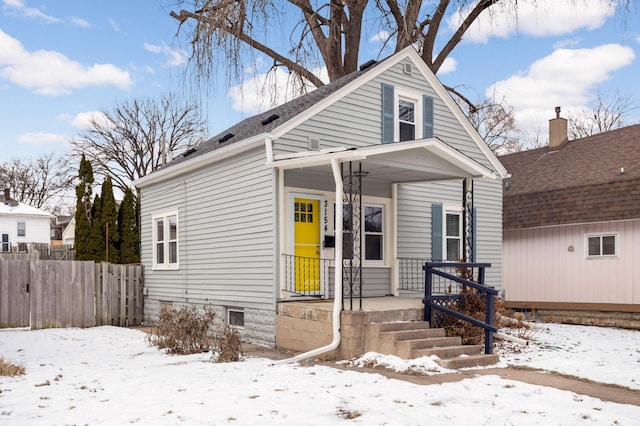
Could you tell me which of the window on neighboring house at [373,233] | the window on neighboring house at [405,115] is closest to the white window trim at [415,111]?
the window on neighboring house at [405,115]

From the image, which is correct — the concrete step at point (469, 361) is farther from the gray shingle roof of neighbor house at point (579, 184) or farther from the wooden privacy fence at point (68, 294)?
the wooden privacy fence at point (68, 294)

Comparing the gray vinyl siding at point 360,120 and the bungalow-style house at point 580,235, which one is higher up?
the gray vinyl siding at point 360,120

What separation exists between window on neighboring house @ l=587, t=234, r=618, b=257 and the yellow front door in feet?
25.4

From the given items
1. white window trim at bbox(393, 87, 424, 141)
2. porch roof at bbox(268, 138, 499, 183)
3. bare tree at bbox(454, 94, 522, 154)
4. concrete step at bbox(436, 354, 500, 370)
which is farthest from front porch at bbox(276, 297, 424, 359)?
bare tree at bbox(454, 94, 522, 154)

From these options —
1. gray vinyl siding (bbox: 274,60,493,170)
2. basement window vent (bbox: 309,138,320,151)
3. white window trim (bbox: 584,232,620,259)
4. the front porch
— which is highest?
gray vinyl siding (bbox: 274,60,493,170)

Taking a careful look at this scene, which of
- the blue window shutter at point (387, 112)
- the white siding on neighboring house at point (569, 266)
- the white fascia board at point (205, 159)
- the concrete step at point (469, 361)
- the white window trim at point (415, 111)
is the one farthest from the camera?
the white siding on neighboring house at point (569, 266)

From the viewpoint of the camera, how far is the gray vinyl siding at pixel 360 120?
11.1m

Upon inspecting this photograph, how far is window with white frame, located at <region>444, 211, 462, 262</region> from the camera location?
13914mm

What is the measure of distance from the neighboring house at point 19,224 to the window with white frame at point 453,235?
119 feet

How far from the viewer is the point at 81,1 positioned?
1564 centimetres

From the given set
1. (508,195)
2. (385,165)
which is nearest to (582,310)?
(508,195)

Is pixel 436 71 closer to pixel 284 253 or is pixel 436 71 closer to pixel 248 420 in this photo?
pixel 284 253

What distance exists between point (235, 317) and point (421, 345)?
450cm

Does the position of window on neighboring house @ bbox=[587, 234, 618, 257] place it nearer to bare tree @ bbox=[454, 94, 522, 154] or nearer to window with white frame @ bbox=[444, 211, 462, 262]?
window with white frame @ bbox=[444, 211, 462, 262]
